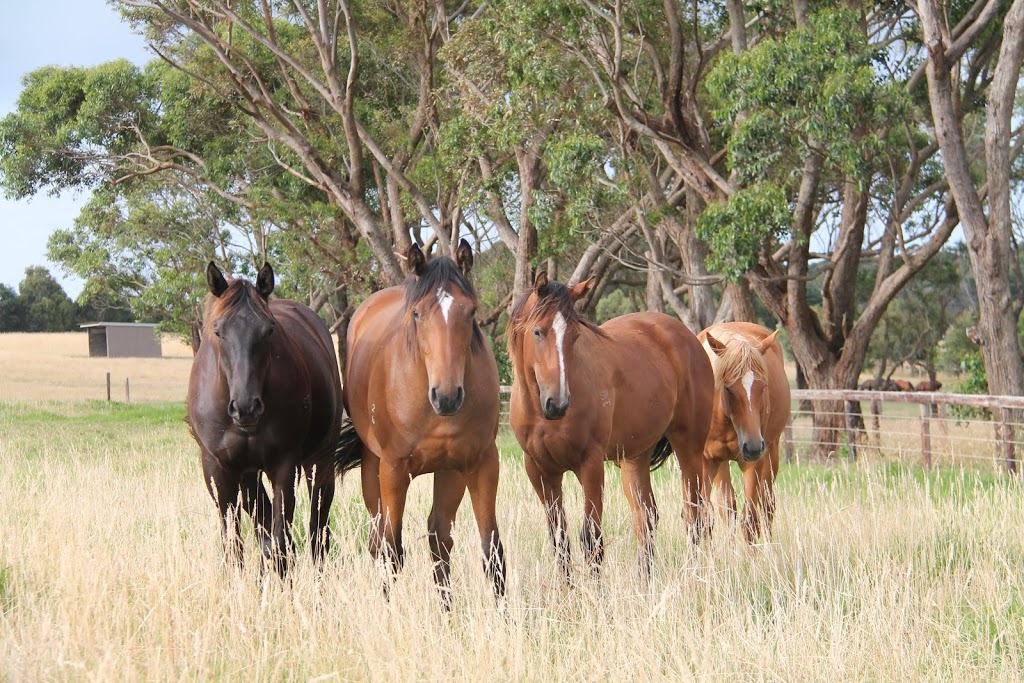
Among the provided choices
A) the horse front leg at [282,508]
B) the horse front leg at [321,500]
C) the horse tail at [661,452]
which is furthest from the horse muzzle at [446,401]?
the horse tail at [661,452]

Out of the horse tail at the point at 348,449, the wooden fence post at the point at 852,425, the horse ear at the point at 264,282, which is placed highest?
the horse ear at the point at 264,282

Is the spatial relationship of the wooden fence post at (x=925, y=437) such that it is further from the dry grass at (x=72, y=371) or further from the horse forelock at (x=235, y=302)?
the dry grass at (x=72, y=371)

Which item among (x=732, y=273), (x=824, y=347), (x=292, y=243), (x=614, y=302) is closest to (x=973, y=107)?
(x=824, y=347)

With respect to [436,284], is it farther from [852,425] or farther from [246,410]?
[852,425]

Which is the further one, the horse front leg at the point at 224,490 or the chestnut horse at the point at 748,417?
the chestnut horse at the point at 748,417

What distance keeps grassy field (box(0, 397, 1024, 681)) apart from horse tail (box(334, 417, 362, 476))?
0.65 m

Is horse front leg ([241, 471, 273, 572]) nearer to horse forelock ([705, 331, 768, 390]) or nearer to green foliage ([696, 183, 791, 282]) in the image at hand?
horse forelock ([705, 331, 768, 390])

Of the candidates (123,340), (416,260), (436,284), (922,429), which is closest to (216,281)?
(416,260)

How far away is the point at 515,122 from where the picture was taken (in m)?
17.2

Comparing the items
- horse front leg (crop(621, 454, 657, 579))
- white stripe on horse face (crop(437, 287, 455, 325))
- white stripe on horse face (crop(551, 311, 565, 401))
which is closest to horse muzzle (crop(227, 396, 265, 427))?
white stripe on horse face (crop(437, 287, 455, 325))

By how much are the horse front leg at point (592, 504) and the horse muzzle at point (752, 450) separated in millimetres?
1241

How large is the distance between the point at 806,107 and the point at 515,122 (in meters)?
5.27

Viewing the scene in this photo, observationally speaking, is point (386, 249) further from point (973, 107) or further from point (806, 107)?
point (973, 107)

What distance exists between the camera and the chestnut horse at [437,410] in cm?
536
